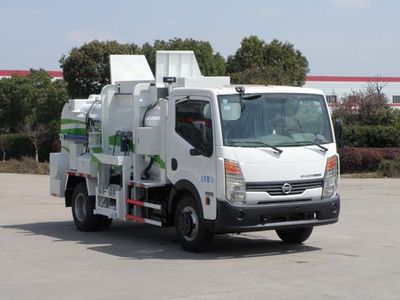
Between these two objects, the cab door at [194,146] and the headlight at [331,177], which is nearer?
the cab door at [194,146]

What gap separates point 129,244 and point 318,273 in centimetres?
418

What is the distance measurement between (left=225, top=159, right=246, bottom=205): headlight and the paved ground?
94cm

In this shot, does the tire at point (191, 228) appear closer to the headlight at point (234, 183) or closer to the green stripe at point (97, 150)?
the headlight at point (234, 183)

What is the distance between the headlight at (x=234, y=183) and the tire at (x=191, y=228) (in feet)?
2.38

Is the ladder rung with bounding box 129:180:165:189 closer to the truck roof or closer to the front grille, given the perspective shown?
the truck roof

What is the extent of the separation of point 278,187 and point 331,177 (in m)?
1.06

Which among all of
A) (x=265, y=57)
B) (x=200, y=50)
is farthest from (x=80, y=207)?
(x=265, y=57)

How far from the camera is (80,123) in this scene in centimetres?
1462

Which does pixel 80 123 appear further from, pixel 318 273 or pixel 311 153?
pixel 318 273

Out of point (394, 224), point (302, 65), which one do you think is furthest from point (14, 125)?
point (394, 224)

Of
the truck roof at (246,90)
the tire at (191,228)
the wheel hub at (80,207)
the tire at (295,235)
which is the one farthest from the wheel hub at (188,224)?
the wheel hub at (80,207)

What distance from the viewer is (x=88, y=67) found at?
170 ft

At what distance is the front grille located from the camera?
10.8m

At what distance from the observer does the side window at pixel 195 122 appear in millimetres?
10966
